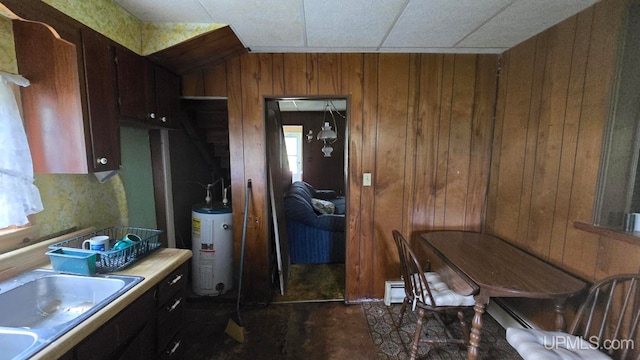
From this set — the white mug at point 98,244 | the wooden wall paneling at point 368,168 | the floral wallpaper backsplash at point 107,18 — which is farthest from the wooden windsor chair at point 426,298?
the floral wallpaper backsplash at point 107,18

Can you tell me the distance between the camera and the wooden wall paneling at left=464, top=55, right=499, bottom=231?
221cm

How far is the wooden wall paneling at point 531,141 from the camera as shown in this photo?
5.88ft

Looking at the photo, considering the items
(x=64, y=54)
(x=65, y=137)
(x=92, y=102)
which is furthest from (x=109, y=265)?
(x=64, y=54)

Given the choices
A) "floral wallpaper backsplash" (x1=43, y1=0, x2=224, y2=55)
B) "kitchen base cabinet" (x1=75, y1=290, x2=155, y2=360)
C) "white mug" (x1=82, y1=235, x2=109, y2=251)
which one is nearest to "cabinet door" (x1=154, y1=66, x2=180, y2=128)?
"floral wallpaper backsplash" (x1=43, y1=0, x2=224, y2=55)

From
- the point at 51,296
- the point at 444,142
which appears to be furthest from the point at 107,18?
the point at 444,142

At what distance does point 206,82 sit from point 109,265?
1587 mm

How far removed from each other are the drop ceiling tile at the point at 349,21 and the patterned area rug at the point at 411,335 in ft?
7.58

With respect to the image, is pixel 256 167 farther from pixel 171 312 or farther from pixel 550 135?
pixel 550 135

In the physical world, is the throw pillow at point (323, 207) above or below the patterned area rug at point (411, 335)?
above

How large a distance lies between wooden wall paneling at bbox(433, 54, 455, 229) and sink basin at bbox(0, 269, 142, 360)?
2307mm

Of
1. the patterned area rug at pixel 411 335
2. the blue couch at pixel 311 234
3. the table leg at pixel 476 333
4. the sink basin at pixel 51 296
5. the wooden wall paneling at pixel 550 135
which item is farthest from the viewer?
the blue couch at pixel 311 234

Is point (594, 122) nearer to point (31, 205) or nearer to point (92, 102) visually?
point (92, 102)

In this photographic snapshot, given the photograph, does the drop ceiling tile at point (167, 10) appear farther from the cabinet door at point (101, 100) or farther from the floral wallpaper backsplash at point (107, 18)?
the cabinet door at point (101, 100)

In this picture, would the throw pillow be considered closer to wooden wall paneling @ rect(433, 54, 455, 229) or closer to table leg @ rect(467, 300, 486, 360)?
wooden wall paneling @ rect(433, 54, 455, 229)
